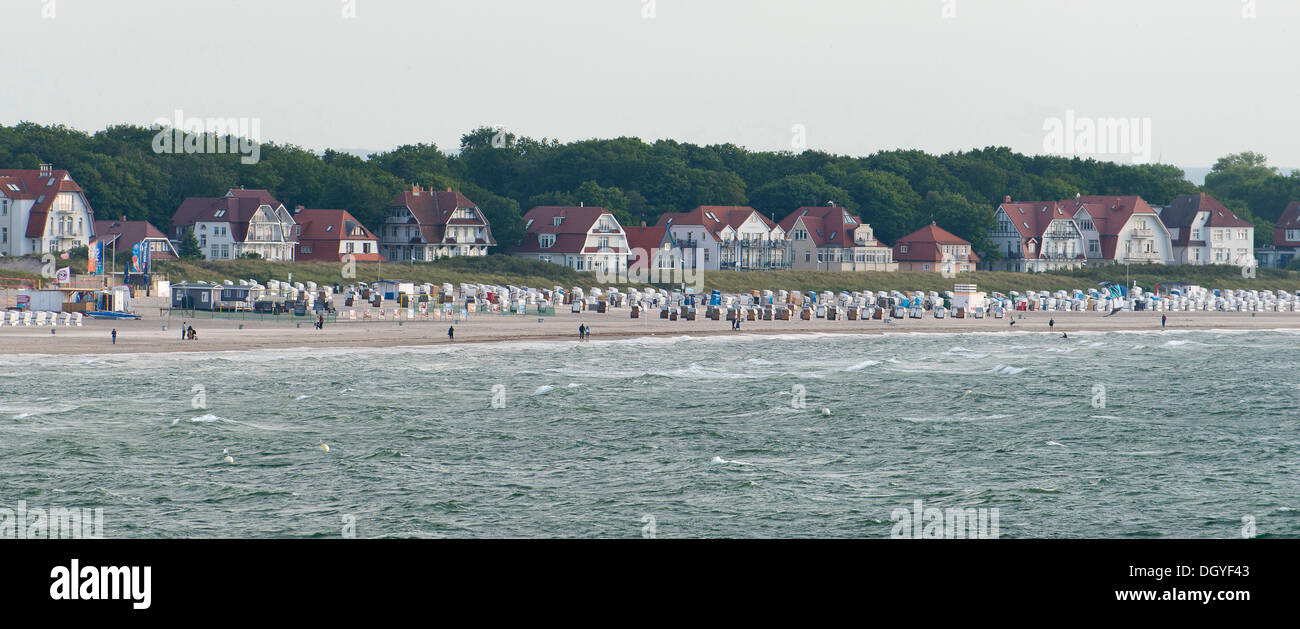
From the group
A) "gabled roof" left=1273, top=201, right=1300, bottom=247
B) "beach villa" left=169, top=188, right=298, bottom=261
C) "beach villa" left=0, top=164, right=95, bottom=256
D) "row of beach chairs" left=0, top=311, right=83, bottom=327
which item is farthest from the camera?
"gabled roof" left=1273, top=201, right=1300, bottom=247

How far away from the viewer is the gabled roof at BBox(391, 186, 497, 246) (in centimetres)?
12788

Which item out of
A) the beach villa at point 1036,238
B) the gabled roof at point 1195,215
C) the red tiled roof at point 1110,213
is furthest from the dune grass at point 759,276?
the gabled roof at point 1195,215

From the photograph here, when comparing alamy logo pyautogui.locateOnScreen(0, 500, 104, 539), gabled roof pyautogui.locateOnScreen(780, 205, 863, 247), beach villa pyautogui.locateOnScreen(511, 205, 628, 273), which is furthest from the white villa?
alamy logo pyautogui.locateOnScreen(0, 500, 104, 539)

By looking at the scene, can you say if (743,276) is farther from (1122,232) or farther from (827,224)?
(1122,232)

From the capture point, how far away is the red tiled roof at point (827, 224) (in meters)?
135

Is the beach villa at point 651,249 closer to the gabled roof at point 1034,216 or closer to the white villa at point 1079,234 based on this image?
the white villa at point 1079,234

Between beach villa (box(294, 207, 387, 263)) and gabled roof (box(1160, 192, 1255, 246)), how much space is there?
9306 centimetres

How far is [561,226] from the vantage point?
421ft

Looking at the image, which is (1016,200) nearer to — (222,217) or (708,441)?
(222,217)

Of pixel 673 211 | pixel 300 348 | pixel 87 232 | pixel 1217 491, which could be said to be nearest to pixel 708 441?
pixel 1217 491

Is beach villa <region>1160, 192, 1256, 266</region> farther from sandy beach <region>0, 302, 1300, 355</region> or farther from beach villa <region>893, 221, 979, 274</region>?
sandy beach <region>0, 302, 1300, 355</region>

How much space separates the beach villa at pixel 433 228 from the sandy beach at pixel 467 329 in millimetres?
38915

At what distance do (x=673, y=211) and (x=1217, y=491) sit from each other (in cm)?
11364

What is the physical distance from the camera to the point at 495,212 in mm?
132625
